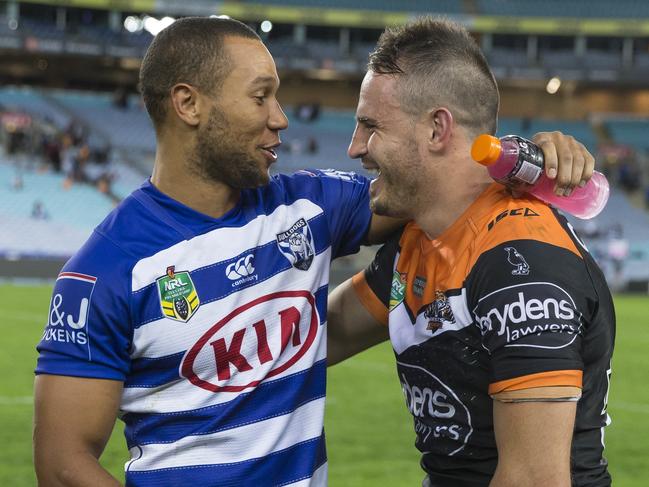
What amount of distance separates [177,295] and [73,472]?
0.51 m

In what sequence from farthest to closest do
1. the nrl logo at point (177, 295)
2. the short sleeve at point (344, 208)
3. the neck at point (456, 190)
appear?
the short sleeve at point (344, 208), the neck at point (456, 190), the nrl logo at point (177, 295)

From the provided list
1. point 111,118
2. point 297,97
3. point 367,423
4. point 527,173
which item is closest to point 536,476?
point 527,173

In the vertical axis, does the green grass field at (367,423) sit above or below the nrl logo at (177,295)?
below

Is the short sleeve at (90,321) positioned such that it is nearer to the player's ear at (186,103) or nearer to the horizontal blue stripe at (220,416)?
the horizontal blue stripe at (220,416)

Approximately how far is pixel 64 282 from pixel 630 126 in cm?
4298

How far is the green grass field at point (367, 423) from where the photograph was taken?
259 inches

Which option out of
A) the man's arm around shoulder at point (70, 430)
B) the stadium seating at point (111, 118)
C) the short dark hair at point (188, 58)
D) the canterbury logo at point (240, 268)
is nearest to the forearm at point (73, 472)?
the man's arm around shoulder at point (70, 430)

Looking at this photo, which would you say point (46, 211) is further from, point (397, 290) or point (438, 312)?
point (438, 312)

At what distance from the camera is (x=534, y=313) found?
220cm

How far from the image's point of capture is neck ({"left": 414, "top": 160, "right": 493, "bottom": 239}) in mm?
2625

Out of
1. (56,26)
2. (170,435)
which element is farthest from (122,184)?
(170,435)

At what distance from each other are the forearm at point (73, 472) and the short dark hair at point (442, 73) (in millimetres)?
1204

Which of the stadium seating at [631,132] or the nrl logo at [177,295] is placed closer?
the nrl logo at [177,295]

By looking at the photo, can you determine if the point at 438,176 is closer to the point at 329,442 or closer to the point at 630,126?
the point at 329,442
